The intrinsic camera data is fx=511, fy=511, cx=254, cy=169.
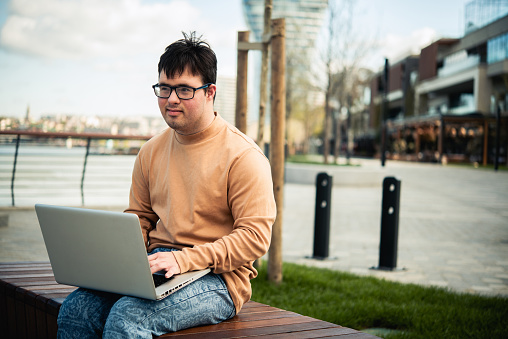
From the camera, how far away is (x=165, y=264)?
2090 millimetres

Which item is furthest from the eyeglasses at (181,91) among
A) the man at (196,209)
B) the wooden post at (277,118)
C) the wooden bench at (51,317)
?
the wooden post at (277,118)

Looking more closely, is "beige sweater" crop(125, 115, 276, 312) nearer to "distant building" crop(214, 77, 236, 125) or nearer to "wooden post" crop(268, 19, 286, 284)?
"distant building" crop(214, 77, 236, 125)

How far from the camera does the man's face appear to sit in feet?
7.72

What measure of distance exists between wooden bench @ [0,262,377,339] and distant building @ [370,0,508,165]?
115ft

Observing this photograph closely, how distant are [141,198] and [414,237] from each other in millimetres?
6502

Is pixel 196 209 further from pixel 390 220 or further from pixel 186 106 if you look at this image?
pixel 390 220

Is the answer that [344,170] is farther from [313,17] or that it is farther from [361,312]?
[361,312]

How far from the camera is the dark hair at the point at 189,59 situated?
2.34 metres

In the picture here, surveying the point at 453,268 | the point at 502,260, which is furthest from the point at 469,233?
the point at 453,268

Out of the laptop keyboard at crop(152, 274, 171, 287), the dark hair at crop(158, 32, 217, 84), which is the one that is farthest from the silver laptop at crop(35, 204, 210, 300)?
the dark hair at crop(158, 32, 217, 84)

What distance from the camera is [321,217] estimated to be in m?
6.36

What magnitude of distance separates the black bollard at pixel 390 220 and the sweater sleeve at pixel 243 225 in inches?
151

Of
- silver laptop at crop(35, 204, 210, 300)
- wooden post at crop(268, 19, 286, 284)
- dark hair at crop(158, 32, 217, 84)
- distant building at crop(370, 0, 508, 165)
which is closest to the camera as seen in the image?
silver laptop at crop(35, 204, 210, 300)

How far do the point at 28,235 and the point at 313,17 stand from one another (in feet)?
75.0
